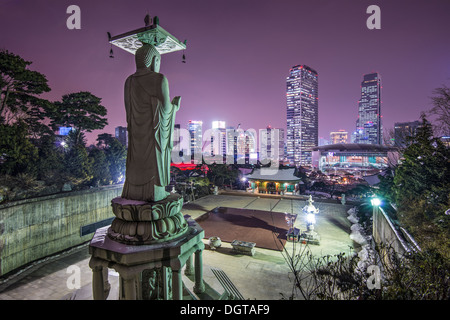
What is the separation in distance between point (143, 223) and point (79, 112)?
26.0 metres

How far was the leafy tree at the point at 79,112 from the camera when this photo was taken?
975 inches

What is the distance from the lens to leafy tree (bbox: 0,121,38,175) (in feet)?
47.3

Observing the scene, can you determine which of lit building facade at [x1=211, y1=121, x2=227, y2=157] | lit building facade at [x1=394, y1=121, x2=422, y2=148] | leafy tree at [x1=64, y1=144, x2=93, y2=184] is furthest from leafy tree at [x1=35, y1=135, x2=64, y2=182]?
lit building facade at [x1=211, y1=121, x2=227, y2=157]

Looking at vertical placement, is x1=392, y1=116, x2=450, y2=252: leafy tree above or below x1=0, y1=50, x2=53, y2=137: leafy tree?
below

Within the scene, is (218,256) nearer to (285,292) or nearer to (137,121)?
(285,292)

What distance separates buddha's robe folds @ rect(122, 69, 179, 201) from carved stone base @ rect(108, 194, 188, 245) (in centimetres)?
37

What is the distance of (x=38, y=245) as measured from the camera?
1233 centimetres

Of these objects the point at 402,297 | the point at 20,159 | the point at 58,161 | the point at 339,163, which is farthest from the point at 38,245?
the point at 339,163

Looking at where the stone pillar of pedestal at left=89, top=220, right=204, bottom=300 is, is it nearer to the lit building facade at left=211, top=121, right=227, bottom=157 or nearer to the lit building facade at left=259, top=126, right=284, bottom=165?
the lit building facade at left=259, top=126, right=284, bottom=165

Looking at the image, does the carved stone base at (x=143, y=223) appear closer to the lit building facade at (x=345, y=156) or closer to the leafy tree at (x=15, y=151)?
the leafy tree at (x=15, y=151)

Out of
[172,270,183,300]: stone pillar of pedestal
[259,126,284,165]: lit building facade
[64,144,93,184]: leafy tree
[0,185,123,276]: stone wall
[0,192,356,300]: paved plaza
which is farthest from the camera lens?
[259,126,284,165]: lit building facade

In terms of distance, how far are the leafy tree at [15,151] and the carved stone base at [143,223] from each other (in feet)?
48.6

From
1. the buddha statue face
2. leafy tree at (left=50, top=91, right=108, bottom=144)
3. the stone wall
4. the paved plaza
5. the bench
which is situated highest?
leafy tree at (left=50, top=91, right=108, bottom=144)

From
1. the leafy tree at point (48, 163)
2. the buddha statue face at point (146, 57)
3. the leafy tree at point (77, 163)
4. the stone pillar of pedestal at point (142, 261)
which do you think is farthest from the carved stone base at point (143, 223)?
the leafy tree at point (77, 163)
